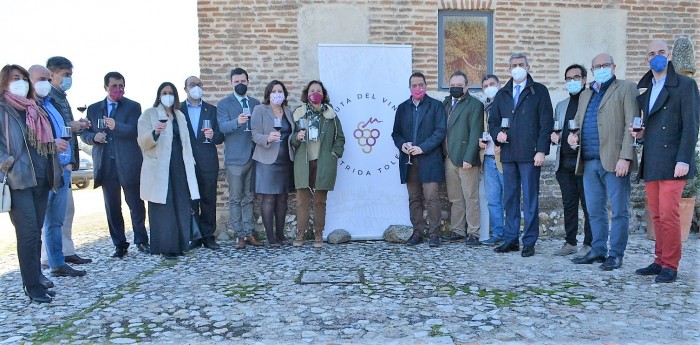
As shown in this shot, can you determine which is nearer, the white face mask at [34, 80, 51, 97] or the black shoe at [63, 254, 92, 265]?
the white face mask at [34, 80, 51, 97]

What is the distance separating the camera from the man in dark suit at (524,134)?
6070mm

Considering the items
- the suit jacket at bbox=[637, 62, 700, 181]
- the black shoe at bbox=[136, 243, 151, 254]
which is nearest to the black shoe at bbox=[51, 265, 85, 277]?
the black shoe at bbox=[136, 243, 151, 254]

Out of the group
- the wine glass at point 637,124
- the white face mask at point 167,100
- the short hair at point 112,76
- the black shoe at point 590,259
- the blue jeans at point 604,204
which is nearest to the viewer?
the wine glass at point 637,124

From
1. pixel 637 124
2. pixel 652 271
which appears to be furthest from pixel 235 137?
pixel 652 271

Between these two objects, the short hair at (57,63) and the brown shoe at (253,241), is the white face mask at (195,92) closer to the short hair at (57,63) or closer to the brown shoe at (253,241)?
the short hair at (57,63)

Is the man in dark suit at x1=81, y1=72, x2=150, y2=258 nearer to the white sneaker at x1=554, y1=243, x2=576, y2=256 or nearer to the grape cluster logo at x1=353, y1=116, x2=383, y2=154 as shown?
the grape cluster logo at x1=353, y1=116, x2=383, y2=154

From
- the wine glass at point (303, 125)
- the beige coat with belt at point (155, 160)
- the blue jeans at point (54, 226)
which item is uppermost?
the wine glass at point (303, 125)

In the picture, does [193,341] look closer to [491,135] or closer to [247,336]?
[247,336]

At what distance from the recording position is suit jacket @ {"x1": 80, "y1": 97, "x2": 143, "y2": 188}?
6.37 meters

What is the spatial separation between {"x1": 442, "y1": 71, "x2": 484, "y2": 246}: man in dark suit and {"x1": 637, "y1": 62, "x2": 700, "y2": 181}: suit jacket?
2.21 meters

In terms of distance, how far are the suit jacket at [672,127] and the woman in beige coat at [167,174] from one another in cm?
477

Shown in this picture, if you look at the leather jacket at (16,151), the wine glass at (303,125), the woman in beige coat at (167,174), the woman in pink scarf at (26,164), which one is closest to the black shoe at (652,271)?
the wine glass at (303,125)

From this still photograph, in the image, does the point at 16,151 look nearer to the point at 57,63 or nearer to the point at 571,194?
the point at 57,63

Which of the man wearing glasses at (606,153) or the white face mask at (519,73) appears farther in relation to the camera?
the white face mask at (519,73)
